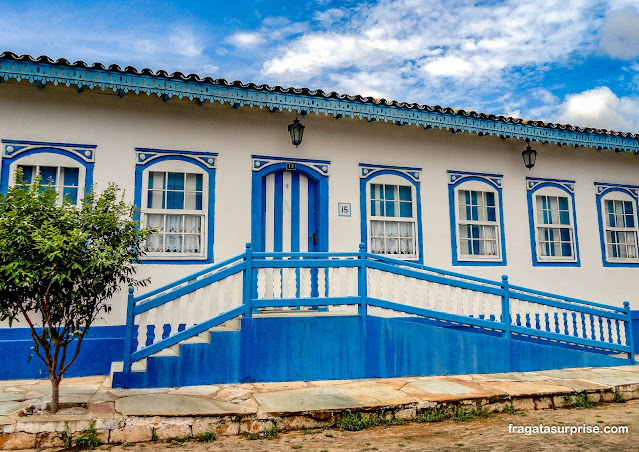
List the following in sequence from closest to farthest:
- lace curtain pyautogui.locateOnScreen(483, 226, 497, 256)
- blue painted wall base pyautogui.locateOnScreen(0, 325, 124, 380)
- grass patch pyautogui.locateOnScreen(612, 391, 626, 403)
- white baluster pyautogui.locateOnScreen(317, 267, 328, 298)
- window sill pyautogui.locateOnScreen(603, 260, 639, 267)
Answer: grass patch pyautogui.locateOnScreen(612, 391, 626, 403) < blue painted wall base pyautogui.locateOnScreen(0, 325, 124, 380) < white baluster pyautogui.locateOnScreen(317, 267, 328, 298) < lace curtain pyautogui.locateOnScreen(483, 226, 497, 256) < window sill pyautogui.locateOnScreen(603, 260, 639, 267)

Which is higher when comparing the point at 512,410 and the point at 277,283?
the point at 277,283

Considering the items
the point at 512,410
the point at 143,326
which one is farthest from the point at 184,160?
the point at 512,410

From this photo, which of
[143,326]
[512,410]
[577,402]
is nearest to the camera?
[512,410]

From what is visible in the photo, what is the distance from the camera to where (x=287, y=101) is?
7.50 metres

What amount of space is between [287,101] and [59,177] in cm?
355

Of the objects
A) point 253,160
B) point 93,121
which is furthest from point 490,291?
point 93,121

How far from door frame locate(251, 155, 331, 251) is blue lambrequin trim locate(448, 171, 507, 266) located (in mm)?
2435

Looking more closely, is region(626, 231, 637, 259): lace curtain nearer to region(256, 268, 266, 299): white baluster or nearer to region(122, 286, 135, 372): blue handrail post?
region(256, 268, 266, 299): white baluster

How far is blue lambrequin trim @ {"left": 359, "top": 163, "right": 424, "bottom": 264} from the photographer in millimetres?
8414

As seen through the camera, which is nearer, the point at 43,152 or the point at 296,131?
the point at 43,152

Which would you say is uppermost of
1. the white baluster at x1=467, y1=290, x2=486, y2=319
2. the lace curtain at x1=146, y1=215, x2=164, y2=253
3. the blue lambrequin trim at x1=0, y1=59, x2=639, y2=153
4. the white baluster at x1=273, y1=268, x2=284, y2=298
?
the blue lambrequin trim at x1=0, y1=59, x2=639, y2=153

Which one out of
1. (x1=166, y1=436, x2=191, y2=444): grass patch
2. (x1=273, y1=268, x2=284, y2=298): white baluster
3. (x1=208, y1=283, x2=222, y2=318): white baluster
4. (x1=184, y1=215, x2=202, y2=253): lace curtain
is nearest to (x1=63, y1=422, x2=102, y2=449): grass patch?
(x1=166, y1=436, x2=191, y2=444): grass patch

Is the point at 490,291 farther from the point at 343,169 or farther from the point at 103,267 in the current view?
the point at 103,267

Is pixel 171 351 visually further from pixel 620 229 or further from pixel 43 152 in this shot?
pixel 620 229
